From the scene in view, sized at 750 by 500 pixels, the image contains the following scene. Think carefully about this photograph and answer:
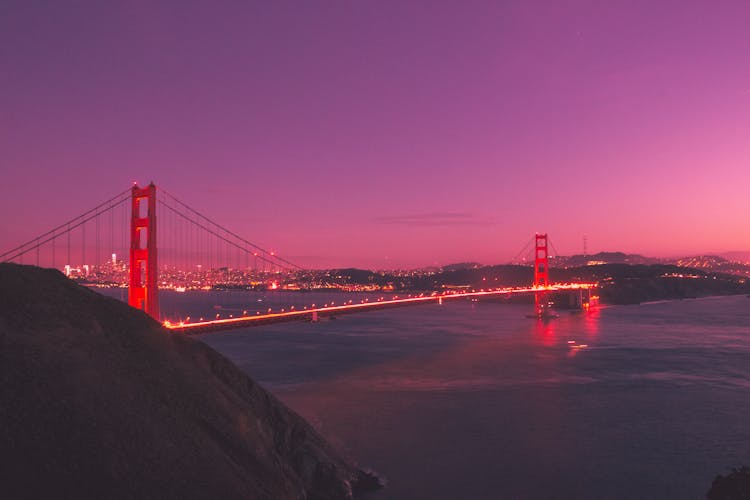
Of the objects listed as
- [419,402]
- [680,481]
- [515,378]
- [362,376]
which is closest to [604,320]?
[515,378]

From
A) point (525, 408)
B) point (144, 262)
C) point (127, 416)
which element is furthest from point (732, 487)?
point (144, 262)

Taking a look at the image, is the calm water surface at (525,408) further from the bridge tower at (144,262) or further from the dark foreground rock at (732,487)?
the bridge tower at (144,262)

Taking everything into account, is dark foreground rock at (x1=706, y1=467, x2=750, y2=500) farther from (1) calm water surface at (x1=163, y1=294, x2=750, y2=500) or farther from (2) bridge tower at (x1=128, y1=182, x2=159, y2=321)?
(2) bridge tower at (x1=128, y1=182, x2=159, y2=321)

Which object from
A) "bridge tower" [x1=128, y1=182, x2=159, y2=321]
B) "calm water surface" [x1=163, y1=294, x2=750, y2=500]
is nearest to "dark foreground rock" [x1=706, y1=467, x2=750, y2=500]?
"calm water surface" [x1=163, y1=294, x2=750, y2=500]

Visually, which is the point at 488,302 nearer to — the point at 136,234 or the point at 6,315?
the point at 136,234

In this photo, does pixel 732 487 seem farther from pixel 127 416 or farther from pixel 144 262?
pixel 144 262

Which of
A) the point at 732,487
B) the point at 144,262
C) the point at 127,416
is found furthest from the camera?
the point at 144,262

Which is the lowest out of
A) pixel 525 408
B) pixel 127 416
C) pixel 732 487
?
pixel 525 408
